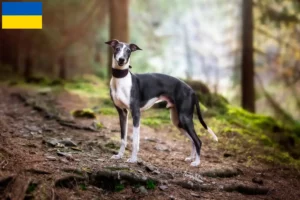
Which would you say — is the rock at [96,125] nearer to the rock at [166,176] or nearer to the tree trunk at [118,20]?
the rock at [166,176]

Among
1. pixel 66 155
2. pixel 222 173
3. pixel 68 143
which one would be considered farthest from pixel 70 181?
pixel 222 173

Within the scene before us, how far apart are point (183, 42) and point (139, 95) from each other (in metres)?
20.1

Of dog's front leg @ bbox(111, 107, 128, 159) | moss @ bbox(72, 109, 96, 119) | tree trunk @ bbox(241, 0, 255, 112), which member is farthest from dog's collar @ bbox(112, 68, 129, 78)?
tree trunk @ bbox(241, 0, 255, 112)

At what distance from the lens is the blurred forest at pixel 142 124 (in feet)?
17.2

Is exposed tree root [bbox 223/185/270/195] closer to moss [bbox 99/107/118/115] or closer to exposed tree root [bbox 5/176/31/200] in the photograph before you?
exposed tree root [bbox 5/176/31/200]

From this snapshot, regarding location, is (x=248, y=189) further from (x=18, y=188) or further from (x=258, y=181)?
(x=18, y=188)

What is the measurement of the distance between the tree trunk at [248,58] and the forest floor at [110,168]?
4271mm

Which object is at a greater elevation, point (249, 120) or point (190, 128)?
point (190, 128)

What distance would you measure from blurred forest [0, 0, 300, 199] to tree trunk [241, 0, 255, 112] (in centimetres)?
3

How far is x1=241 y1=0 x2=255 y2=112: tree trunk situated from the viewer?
40.3 feet

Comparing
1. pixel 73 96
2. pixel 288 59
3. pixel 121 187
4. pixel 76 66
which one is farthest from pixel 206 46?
pixel 121 187

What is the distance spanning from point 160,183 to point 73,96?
8.17m

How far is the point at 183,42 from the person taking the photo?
25703 mm

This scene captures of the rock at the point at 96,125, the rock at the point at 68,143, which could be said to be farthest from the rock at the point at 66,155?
the rock at the point at 96,125
